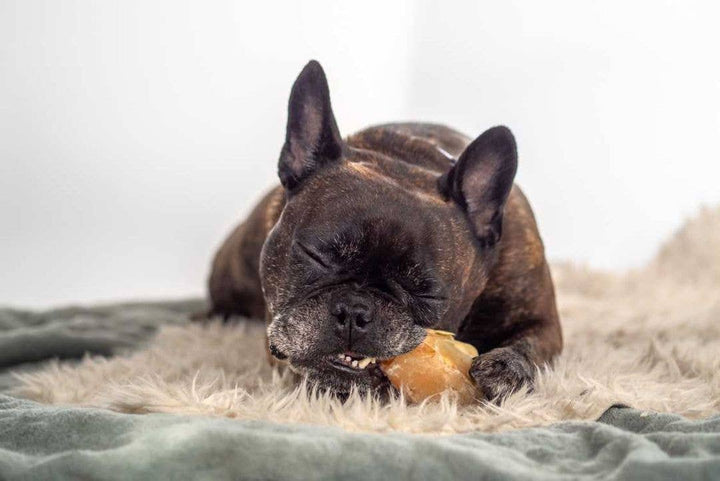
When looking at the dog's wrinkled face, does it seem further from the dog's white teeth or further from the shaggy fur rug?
the shaggy fur rug

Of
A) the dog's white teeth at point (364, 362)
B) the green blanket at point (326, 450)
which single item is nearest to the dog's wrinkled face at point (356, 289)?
the dog's white teeth at point (364, 362)

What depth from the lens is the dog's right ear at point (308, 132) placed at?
8.23 ft

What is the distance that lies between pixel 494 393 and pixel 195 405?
2.55 feet

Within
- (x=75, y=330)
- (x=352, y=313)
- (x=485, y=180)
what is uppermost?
(x=485, y=180)

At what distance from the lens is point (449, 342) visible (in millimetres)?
2410

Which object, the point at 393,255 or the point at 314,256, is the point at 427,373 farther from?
the point at 314,256

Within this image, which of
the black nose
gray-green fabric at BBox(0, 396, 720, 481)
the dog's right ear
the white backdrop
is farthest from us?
the white backdrop

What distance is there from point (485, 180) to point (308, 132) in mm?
544

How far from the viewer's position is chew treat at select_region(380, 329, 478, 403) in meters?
2.29

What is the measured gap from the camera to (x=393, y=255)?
2.31m

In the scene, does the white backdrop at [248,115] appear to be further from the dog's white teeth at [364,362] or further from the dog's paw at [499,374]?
the dog's white teeth at [364,362]

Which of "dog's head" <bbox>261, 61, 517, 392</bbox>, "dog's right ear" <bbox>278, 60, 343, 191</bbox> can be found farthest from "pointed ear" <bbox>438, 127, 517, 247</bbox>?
"dog's right ear" <bbox>278, 60, 343, 191</bbox>

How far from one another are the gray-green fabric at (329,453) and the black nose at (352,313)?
1.29ft

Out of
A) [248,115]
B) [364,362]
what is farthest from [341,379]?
[248,115]
